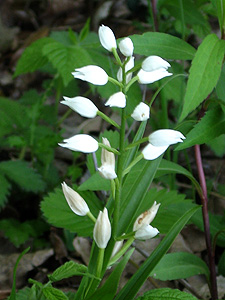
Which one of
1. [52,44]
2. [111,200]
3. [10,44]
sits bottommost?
[10,44]

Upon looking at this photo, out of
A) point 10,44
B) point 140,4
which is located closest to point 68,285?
point 140,4

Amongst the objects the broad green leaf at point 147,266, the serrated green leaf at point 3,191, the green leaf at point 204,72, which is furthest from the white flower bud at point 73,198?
the serrated green leaf at point 3,191

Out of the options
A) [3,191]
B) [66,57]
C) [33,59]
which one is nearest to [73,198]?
[3,191]

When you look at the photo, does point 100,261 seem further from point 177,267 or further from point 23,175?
point 23,175

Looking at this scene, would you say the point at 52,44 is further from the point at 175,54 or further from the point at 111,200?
the point at 111,200

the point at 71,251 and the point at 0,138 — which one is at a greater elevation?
the point at 0,138
